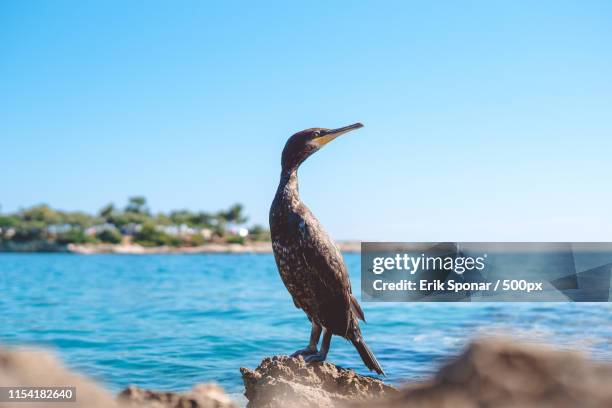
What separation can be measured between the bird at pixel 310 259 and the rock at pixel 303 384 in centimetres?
15

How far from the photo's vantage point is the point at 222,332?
38.9 feet

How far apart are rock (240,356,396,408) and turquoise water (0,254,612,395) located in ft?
3.82

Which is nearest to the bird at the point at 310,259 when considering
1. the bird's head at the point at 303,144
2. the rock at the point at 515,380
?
the bird's head at the point at 303,144

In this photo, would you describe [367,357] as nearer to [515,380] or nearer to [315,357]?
[315,357]

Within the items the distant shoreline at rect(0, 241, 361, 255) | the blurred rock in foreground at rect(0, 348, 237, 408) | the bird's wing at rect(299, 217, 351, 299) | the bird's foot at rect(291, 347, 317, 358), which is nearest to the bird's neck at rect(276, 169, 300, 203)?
the bird's wing at rect(299, 217, 351, 299)

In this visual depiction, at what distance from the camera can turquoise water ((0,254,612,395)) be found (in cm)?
802

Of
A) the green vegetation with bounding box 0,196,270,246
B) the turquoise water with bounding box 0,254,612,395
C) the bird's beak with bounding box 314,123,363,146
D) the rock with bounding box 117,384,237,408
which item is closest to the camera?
the rock with bounding box 117,384,237,408

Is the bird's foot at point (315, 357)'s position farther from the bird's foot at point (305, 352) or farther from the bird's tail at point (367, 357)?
the bird's tail at point (367, 357)

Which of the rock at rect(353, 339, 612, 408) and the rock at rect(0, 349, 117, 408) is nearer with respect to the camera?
the rock at rect(353, 339, 612, 408)

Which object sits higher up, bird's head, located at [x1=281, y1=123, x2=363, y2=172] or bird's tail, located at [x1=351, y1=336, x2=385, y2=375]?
bird's head, located at [x1=281, y1=123, x2=363, y2=172]

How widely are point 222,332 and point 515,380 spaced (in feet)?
35.2

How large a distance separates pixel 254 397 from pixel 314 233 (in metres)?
1.26

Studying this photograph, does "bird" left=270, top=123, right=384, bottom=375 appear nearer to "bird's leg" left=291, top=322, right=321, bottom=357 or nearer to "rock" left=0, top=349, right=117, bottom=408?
"bird's leg" left=291, top=322, right=321, bottom=357

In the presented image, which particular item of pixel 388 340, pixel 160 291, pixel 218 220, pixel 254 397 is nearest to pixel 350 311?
pixel 254 397
